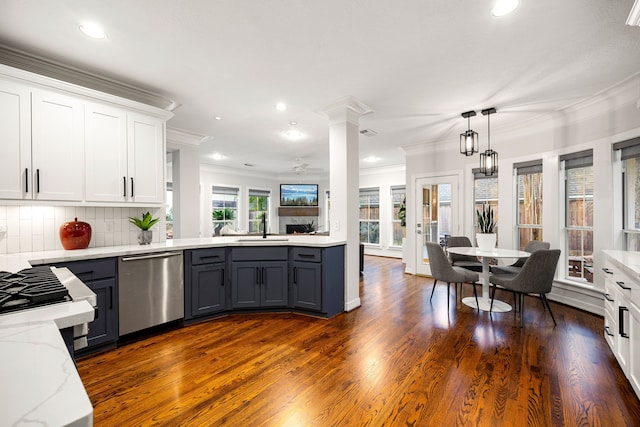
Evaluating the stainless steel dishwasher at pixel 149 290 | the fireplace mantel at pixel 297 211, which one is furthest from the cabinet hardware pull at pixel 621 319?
the fireplace mantel at pixel 297 211

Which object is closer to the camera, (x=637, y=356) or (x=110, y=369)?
(x=637, y=356)

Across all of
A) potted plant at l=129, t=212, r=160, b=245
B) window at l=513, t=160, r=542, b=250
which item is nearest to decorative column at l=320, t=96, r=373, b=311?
potted plant at l=129, t=212, r=160, b=245

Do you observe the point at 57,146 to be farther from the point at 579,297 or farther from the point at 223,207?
the point at 579,297

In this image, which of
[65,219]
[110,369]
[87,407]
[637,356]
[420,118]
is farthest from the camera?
[420,118]

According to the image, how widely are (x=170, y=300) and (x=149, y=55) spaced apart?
2.30m

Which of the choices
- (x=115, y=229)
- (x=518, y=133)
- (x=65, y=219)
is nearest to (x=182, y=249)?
(x=115, y=229)

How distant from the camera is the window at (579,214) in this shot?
3.73 metres

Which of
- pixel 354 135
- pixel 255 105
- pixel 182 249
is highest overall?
pixel 255 105

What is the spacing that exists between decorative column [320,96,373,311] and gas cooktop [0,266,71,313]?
2757 millimetres

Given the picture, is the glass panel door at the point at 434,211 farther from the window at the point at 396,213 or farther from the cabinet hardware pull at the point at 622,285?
the cabinet hardware pull at the point at 622,285

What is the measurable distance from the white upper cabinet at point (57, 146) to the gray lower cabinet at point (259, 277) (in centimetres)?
164

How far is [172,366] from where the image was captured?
2312 mm

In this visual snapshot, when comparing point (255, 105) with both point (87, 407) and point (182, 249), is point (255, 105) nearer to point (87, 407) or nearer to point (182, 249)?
point (182, 249)

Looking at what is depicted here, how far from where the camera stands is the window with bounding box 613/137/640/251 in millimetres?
3119
